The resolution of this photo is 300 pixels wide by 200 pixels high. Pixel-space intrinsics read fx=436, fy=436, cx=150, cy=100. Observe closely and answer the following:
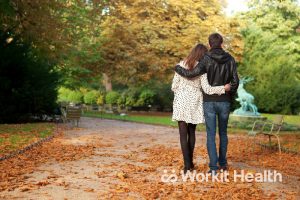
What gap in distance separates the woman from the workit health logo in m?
0.31

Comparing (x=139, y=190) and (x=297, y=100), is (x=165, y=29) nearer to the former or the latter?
(x=297, y=100)

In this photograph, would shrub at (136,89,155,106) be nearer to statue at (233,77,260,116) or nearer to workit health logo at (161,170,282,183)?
statue at (233,77,260,116)

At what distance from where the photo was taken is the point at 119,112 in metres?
30.8

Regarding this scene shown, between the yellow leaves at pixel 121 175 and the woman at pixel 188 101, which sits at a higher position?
the woman at pixel 188 101

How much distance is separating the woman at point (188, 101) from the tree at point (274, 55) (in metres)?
28.6

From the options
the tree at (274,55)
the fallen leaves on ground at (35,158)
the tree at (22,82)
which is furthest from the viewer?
the tree at (274,55)

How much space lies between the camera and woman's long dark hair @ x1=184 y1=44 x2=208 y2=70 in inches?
300

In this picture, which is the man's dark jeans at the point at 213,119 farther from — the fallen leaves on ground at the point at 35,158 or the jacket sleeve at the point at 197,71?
the fallen leaves on ground at the point at 35,158

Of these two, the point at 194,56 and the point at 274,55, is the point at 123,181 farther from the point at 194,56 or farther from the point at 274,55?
the point at 274,55

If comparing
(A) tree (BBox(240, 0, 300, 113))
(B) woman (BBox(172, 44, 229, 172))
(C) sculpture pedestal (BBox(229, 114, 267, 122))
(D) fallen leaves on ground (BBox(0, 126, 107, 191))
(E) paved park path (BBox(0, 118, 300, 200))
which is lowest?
(E) paved park path (BBox(0, 118, 300, 200))

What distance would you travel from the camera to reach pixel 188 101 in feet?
25.1

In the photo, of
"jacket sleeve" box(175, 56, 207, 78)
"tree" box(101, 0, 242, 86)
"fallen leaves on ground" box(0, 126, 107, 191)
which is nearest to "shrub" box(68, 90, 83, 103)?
"tree" box(101, 0, 242, 86)

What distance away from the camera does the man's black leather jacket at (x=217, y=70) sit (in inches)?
294

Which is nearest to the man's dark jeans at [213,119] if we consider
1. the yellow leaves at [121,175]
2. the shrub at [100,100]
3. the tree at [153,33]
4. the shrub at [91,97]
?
the yellow leaves at [121,175]
